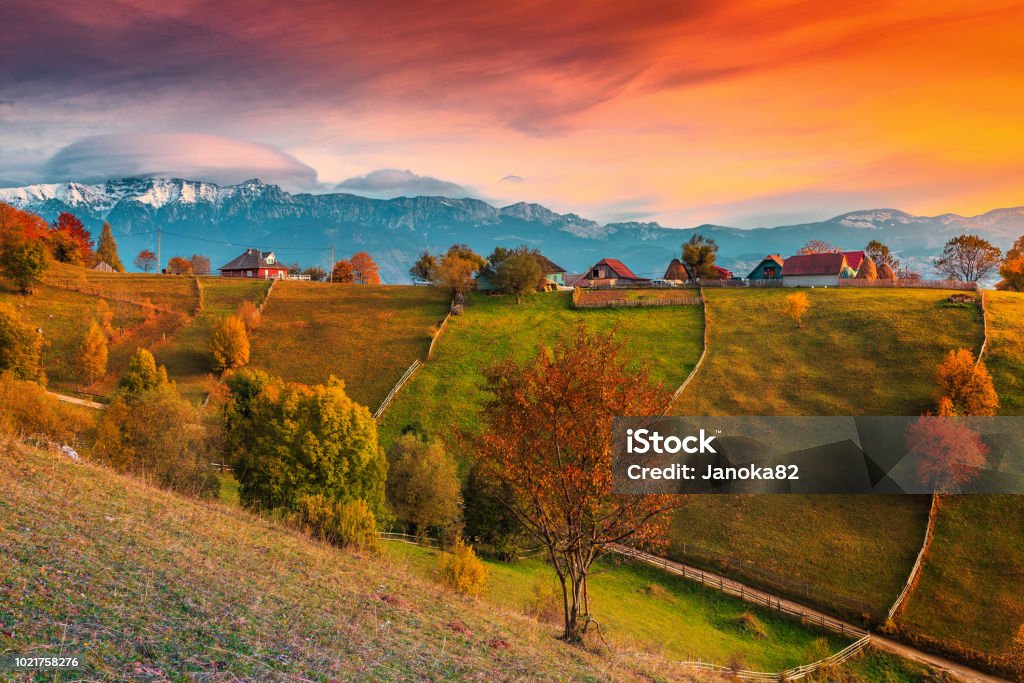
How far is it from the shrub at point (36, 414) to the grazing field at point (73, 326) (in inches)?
1164

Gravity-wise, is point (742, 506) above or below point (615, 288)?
below

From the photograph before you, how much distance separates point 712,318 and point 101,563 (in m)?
82.6

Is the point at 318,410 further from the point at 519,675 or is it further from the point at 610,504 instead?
the point at 519,675

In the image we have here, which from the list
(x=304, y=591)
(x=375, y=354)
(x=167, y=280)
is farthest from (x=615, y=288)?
(x=304, y=591)

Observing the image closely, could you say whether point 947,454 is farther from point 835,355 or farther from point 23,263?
point 23,263

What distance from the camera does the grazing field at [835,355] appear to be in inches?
2459

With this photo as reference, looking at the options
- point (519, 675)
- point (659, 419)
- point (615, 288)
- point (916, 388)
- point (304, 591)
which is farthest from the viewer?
point (615, 288)

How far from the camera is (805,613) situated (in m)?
42.5

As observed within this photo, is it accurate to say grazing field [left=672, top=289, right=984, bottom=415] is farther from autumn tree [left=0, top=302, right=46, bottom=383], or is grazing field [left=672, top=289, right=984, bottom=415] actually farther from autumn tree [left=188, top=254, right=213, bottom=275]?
autumn tree [left=188, top=254, right=213, bottom=275]

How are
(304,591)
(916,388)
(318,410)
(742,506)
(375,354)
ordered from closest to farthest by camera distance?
(304,591), (318,410), (742,506), (916,388), (375,354)

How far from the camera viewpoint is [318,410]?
144 feet

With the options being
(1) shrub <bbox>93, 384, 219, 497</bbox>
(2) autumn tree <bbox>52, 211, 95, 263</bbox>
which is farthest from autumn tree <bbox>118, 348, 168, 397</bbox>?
(2) autumn tree <bbox>52, 211, 95, 263</bbox>

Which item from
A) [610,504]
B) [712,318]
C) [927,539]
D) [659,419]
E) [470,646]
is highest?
[712,318]

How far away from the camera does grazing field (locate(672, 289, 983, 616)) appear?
150 ft
